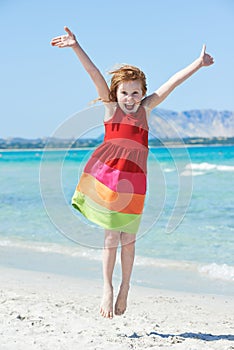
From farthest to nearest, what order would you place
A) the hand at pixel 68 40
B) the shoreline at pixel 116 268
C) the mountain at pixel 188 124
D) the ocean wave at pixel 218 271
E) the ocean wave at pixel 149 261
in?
the ocean wave at pixel 149 261, the ocean wave at pixel 218 271, the shoreline at pixel 116 268, the mountain at pixel 188 124, the hand at pixel 68 40

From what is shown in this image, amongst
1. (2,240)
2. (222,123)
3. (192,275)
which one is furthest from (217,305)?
(222,123)

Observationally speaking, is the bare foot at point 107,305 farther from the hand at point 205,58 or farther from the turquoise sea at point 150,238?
the hand at point 205,58

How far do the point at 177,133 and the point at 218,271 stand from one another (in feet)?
10.3

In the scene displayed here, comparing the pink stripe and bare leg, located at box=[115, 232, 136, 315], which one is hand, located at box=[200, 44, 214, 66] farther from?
bare leg, located at box=[115, 232, 136, 315]

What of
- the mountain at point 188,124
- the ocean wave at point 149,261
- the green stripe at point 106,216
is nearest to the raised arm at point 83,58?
the mountain at point 188,124

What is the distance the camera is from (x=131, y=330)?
3945 mm

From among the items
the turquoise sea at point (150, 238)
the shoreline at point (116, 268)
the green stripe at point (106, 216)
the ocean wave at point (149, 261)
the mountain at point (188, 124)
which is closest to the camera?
the green stripe at point (106, 216)

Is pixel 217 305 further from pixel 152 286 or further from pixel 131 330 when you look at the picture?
pixel 131 330

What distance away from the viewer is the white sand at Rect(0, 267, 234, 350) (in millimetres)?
3605

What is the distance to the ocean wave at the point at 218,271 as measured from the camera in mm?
6508

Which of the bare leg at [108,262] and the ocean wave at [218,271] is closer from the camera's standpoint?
the bare leg at [108,262]

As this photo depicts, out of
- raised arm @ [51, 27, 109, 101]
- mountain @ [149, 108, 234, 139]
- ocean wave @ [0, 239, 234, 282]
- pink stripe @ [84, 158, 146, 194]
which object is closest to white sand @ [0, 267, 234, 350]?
pink stripe @ [84, 158, 146, 194]

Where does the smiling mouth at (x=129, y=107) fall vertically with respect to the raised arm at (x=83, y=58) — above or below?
below

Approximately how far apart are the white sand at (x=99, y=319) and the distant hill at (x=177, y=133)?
1250 millimetres
